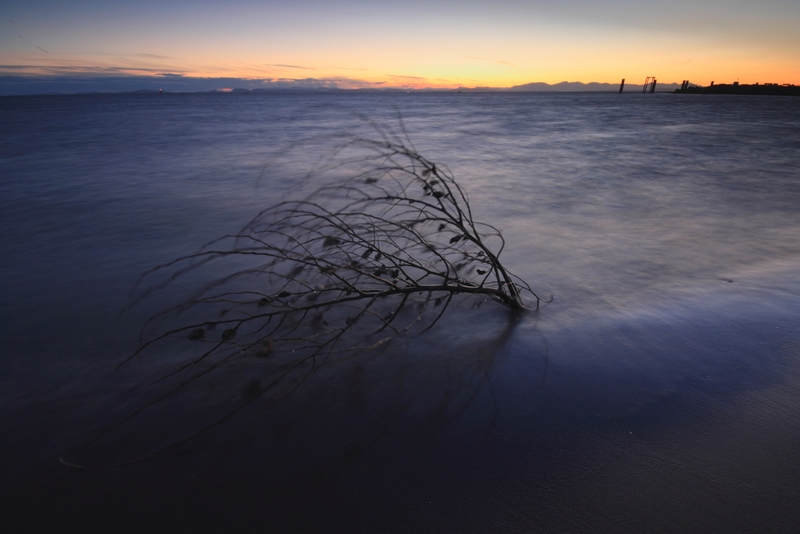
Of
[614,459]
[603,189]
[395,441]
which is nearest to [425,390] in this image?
[395,441]

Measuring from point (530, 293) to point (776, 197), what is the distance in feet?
17.9

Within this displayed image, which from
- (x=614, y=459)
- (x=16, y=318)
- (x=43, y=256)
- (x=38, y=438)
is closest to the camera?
(x=614, y=459)

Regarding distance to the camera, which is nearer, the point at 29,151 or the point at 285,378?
the point at 285,378

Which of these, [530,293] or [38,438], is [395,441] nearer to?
[38,438]

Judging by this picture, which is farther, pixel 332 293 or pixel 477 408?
pixel 332 293

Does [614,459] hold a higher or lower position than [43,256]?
higher

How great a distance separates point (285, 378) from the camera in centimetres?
202

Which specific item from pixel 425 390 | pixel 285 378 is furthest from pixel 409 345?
pixel 285 378

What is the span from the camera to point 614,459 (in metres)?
1.58

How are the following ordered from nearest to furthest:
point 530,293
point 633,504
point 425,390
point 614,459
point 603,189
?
point 633,504, point 614,459, point 425,390, point 530,293, point 603,189

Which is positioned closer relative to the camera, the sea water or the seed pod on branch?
the sea water

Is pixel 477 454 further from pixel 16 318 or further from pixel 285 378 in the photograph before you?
pixel 16 318

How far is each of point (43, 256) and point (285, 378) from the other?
3.17 m

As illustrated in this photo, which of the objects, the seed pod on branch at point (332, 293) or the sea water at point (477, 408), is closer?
the sea water at point (477, 408)
